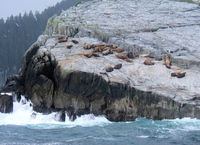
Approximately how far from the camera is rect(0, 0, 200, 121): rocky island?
707 inches

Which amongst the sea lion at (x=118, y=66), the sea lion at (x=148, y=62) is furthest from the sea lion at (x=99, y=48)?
the sea lion at (x=148, y=62)

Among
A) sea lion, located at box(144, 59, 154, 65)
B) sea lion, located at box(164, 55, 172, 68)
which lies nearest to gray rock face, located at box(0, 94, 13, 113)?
sea lion, located at box(144, 59, 154, 65)

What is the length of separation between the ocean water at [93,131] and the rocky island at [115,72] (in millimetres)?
604

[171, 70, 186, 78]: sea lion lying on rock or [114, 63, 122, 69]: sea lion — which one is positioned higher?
[114, 63, 122, 69]: sea lion

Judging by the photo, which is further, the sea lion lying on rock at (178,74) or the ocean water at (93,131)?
the sea lion lying on rock at (178,74)

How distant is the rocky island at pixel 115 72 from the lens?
18.0m

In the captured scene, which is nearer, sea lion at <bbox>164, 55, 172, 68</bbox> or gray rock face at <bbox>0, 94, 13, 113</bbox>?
gray rock face at <bbox>0, 94, 13, 113</bbox>

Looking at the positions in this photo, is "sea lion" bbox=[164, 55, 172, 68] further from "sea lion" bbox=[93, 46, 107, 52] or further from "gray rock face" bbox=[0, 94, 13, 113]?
"gray rock face" bbox=[0, 94, 13, 113]

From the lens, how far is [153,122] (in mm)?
16938

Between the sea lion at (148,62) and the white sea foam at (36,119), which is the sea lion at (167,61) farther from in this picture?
the white sea foam at (36,119)

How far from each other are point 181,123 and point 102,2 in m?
25.3

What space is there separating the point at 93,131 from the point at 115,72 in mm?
4751

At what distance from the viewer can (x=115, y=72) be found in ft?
64.7

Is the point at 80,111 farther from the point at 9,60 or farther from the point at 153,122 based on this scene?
the point at 9,60
